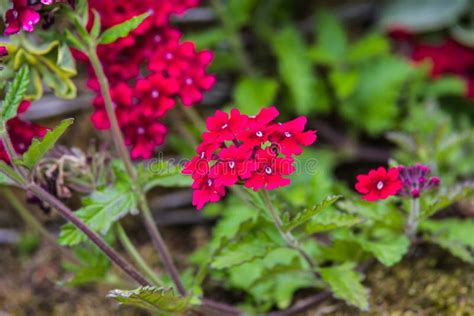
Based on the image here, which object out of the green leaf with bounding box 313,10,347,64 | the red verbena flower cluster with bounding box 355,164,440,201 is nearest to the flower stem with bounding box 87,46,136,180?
the red verbena flower cluster with bounding box 355,164,440,201

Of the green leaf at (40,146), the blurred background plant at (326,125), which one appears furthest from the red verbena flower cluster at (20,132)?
the green leaf at (40,146)

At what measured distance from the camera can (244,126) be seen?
5.31ft

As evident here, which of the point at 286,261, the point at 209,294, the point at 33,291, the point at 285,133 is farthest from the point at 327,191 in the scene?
the point at 33,291

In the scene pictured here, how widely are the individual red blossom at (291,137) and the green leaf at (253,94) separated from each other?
114cm

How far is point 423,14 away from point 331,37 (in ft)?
1.81

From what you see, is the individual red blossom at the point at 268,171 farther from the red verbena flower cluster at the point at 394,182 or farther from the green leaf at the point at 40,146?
the green leaf at the point at 40,146

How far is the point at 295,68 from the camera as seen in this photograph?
291cm

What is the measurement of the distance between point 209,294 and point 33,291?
72cm

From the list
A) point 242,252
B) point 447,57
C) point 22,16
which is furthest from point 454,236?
point 22,16

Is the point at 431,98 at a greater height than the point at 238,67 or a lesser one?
lesser

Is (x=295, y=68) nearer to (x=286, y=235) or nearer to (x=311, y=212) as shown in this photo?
(x=286, y=235)

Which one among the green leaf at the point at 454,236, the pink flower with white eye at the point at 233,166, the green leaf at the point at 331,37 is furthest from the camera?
the green leaf at the point at 331,37

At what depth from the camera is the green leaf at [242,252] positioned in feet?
6.25

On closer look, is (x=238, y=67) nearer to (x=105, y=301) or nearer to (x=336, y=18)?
(x=336, y=18)
